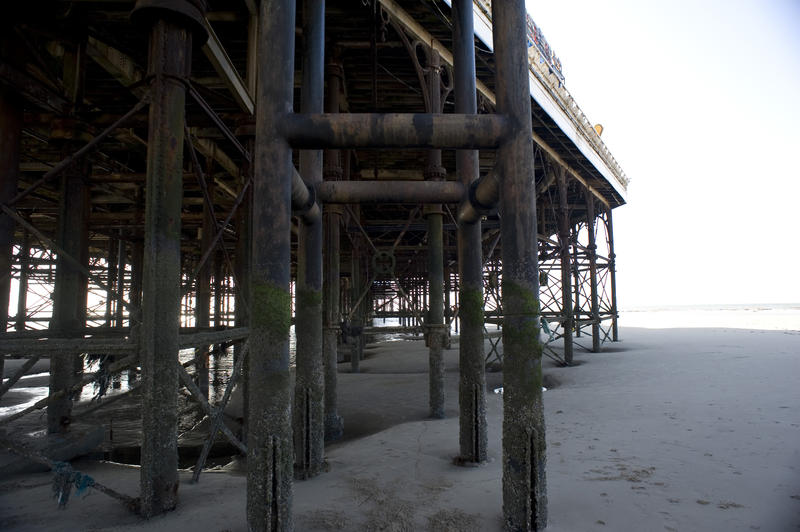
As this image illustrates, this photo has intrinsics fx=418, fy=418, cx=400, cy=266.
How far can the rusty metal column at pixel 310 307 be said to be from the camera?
16.0ft

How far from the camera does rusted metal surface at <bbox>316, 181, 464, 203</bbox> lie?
5.12 metres

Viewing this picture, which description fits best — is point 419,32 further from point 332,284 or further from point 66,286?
point 66,286

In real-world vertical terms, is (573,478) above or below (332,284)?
below

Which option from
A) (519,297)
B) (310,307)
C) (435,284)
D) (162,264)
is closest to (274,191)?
(162,264)

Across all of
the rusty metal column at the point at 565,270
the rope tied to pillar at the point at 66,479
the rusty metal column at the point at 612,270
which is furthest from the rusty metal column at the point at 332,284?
the rusty metal column at the point at 612,270

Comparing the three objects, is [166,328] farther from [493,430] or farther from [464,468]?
[493,430]

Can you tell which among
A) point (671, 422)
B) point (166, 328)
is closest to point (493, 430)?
point (671, 422)

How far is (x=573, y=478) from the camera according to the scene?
4.45 m

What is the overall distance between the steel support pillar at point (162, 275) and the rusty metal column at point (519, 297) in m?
3.00

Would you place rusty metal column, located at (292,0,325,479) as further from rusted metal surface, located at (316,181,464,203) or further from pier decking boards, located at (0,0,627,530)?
rusted metal surface, located at (316,181,464,203)

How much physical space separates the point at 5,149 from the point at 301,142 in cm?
452

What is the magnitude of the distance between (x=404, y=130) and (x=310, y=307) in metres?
2.66

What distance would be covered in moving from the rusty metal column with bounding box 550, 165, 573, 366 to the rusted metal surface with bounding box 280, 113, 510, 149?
11.5m

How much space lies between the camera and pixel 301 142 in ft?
10.7
